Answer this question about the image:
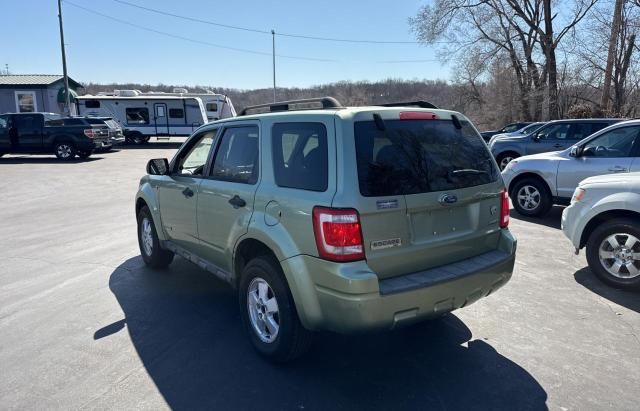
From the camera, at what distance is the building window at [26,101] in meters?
34.6

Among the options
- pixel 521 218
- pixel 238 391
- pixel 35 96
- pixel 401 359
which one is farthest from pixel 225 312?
pixel 35 96

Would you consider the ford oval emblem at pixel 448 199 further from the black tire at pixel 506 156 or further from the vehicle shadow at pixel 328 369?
the black tire at pixel 506 156

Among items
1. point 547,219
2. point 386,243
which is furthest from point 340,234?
point 547,219

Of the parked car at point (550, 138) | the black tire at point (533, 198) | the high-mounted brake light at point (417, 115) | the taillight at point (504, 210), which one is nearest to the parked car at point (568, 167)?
the black tire at point (533, 198)

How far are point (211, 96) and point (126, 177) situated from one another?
1761 centimetres

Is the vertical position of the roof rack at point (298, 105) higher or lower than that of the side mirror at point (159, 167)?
higher

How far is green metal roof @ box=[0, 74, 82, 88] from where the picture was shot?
34.2 m

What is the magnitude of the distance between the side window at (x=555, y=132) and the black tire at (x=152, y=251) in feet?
34.0

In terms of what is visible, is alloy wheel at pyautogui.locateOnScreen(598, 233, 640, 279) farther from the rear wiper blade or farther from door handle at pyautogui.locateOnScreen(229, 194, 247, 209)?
door handle at pyautogui.locateOnScreen(229, 194, 247, 209)

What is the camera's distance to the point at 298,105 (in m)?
4.16

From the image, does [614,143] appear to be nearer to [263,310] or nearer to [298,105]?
[298,105]

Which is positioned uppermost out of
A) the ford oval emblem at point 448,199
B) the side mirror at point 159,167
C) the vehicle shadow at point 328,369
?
the side mirror at point 159,167

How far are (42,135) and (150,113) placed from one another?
397 inches

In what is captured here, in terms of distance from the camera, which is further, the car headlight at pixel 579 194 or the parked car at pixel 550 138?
the parked car at pixel 550 138
